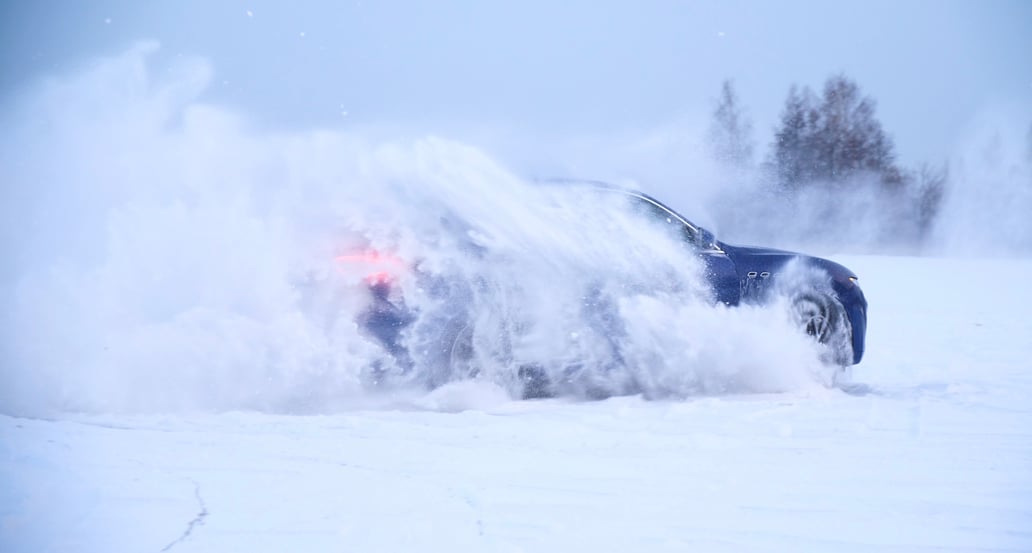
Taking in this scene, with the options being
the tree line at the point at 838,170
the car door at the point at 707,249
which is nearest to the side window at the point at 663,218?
the car door at the point at 707,249

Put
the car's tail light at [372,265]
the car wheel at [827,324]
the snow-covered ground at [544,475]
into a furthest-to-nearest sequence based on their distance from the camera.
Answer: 1. the car wheel at [827,324]
2. the car's tail light at [372,265]
3. the snow-covered ground at [544,475]

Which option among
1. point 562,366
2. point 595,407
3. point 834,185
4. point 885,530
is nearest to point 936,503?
point 885,530

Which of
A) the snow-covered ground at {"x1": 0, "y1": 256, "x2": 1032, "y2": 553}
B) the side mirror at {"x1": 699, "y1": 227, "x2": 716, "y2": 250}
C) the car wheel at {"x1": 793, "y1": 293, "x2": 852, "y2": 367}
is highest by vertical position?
the side mirror at {"x1": 699, "y1": 227, "x2": 716, "y2": 250}

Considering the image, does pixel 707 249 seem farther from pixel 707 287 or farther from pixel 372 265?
pixel 372 265

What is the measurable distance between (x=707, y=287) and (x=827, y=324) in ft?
3.57

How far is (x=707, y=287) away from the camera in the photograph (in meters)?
6.52

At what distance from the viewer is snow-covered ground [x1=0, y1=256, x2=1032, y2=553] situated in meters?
3.41

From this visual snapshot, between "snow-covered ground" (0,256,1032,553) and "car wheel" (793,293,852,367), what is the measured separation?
35cm

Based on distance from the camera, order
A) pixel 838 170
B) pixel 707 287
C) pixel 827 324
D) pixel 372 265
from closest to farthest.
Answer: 1. pixel 372 265
2. pixel 707 287
3. pixel 827 324
4. pixel 838 170

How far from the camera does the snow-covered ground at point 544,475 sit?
3408 millimetres

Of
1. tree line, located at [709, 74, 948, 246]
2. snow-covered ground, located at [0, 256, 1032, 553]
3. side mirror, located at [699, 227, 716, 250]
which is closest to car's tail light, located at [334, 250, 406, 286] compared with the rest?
snow-covered ground, located at [0, 256, 1032, 553]

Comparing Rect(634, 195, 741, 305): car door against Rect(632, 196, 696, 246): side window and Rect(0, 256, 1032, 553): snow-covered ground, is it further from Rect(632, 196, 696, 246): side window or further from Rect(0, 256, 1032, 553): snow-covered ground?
Rect(0, 256, 1032, 553): snow-covered ground

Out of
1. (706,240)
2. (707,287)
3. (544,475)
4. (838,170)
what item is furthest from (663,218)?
(838,170)

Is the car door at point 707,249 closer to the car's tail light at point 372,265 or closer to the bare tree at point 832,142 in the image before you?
the car's tail light at point 372,265
